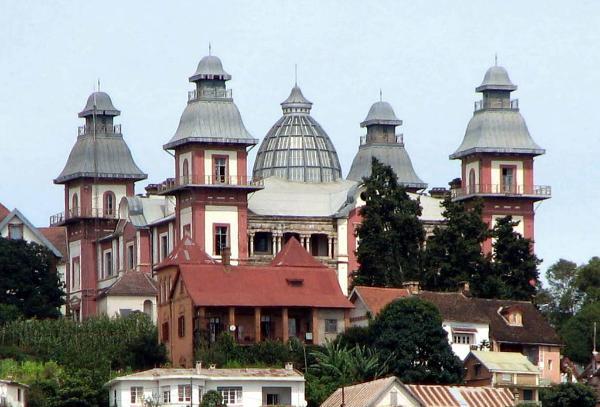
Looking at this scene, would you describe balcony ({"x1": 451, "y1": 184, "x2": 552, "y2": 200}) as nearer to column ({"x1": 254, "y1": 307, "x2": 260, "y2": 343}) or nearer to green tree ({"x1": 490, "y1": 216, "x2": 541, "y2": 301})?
green tree ({"x1": 490, "y1": 216, "x2": 541, "y2": 301})

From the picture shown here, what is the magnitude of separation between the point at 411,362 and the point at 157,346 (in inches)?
516

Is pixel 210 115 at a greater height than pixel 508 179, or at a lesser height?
greater

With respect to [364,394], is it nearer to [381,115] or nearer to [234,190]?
[234,190]

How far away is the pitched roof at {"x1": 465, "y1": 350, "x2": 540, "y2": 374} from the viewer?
437ft

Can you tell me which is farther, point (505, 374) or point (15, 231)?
point (15, 231)

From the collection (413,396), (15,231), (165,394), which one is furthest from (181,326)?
(15,231)

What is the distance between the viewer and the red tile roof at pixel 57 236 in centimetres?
17938

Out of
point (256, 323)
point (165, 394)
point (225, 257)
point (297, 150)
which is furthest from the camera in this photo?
point (297, 150)

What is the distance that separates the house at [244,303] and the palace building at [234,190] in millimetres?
1776

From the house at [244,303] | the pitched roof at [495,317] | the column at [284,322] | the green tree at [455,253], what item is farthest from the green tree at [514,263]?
the column at [284,322]

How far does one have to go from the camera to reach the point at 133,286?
154 m

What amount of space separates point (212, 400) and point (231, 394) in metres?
2.20

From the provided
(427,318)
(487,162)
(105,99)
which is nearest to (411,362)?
(427,318)

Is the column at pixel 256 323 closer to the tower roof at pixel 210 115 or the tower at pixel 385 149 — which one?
the tower roof at pixel 210 115
